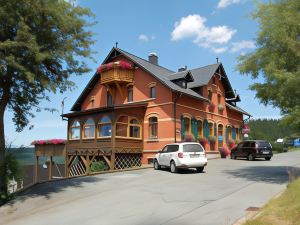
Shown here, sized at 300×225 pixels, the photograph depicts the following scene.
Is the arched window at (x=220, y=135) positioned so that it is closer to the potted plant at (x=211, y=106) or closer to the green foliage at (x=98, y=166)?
the potted plant at (x=211, y=106)

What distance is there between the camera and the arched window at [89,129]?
29.3 m

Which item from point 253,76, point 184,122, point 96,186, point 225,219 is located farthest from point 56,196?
point 184,122

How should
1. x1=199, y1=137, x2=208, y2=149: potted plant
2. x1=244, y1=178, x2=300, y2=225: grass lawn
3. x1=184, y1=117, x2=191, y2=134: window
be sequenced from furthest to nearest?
x1=199, y1=137, x2=208, y2=149: potted plant, x1=184, y1=117, x2=191, y2=134: window, x1=244, y1=178, x2=300, y2=225: grass lawn

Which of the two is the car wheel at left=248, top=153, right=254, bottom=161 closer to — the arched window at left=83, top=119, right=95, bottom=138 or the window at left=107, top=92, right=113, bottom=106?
the arched window at left=83, top=119, right=95, bottom=138

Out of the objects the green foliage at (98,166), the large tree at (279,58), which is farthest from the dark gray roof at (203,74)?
the large tree at (279,58)

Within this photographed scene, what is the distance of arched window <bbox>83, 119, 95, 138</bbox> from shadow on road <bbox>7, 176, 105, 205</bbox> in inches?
442

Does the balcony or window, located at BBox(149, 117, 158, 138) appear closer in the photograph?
window, located at BBox(149, 117, 158, 138)

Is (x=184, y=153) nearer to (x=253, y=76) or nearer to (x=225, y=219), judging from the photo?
(x=253, y=76)

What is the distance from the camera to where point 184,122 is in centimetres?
3012

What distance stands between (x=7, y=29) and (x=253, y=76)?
1123 centimetres

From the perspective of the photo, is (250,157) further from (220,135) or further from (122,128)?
(122,128)

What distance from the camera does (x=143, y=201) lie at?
11781mm

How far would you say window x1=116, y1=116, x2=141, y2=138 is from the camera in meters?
28.5

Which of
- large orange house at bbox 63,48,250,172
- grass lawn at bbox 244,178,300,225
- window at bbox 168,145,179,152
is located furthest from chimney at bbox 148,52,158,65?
grass lawn at bbox 244,178,300,225
